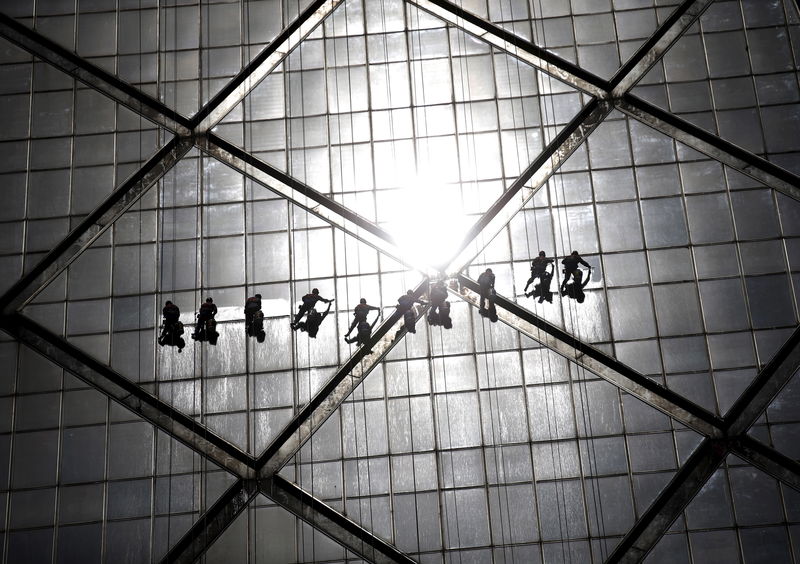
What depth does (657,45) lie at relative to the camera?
1697 cm

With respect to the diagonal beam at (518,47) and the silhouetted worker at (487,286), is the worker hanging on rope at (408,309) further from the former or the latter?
the diagonal beam at (518,47)

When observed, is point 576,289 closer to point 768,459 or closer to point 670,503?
point 670,503

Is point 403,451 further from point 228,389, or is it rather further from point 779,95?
point 779,95

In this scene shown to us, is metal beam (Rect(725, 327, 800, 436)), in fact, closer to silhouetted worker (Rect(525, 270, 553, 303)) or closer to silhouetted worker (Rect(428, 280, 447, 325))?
silhouetted worker (Rect(525, 270, 553, 303))

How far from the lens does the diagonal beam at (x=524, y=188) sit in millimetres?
16359

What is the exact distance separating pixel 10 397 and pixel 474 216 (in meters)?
8.32

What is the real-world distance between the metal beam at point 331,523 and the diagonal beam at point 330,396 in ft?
0.99

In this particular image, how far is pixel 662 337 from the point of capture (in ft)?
51.8

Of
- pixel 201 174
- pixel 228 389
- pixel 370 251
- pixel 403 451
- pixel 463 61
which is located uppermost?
pixel 463 61

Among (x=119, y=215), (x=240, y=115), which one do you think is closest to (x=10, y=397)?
(x=119, y=215)

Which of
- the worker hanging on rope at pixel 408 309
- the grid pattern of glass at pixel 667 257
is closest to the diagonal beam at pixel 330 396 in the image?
the worker hanging on rope at pixel 408 309

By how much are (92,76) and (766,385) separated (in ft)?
41.6

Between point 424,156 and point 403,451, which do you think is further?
point 424,156

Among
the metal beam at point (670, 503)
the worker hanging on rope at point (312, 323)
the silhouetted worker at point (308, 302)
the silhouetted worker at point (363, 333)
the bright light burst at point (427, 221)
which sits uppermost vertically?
the bright light burst at point (427, 221)
